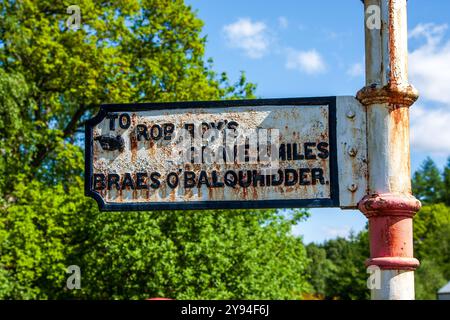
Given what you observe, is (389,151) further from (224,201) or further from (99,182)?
(99,182)

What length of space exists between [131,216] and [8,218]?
3455 mm

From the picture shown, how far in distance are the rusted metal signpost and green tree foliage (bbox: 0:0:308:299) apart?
1780 cm

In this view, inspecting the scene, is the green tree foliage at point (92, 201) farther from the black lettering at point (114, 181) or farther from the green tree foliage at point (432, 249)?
the green tree foliage at point (432, 249)

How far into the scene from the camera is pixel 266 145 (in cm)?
318

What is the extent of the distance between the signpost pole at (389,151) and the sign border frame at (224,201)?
0.47 feet

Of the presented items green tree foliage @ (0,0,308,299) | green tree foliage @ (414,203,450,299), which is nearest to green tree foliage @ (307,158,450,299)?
green tree foliage @ (414,203,450,299)

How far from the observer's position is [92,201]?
23.0 m

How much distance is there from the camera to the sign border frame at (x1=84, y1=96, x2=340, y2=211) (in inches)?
124

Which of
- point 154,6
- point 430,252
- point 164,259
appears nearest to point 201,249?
point 164,259

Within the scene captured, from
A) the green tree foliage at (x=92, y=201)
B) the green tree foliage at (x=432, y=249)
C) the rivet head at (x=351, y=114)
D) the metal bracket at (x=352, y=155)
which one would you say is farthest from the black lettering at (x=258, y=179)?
the green tree foliage at (x=432, y=249)

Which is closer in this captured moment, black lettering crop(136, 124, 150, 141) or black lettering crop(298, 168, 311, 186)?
black lettering crop(298, 168, 311, 186)

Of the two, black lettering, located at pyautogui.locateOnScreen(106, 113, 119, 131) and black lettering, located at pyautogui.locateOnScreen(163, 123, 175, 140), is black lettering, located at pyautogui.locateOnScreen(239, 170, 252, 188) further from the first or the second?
black lettering, located at pyautogui.locateOnScreen(106, 113, 119, 131)

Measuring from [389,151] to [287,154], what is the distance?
41 cm
